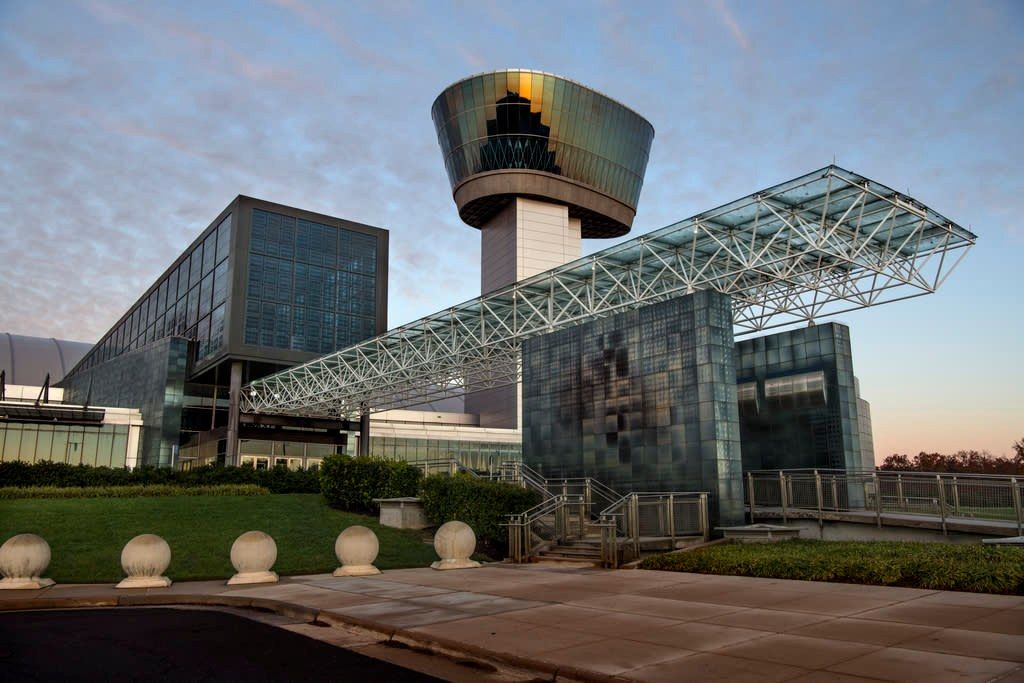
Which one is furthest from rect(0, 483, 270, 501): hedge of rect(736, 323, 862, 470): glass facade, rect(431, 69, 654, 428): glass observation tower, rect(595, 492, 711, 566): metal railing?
rect(431, 69, 654, 428): glass observation tower

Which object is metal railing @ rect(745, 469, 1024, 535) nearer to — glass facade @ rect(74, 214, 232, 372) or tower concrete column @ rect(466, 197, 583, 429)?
tower concrete column @ rect(466, 197, 583, 429)

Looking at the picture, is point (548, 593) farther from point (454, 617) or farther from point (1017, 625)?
point (1017, 625)

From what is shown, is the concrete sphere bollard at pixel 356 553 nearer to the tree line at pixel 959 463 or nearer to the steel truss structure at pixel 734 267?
the steel truss structure at pixel 734 267

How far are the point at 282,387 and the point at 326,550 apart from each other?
4420 cm

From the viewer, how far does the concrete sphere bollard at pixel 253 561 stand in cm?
1759

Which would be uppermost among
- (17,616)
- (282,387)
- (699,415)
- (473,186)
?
(473,186)

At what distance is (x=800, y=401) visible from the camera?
100 feet

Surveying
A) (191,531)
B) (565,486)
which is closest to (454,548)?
(565,486)

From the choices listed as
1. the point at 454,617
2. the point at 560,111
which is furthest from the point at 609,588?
the point at 560,111

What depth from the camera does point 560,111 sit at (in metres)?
77.4

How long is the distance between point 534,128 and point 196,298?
37141mm

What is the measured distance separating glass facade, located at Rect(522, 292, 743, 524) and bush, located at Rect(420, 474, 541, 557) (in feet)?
13.1

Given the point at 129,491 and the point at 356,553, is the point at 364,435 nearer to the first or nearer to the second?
the point at 129,491

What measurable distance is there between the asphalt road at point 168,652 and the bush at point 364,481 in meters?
15.5
